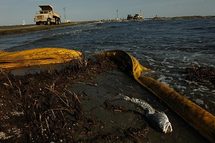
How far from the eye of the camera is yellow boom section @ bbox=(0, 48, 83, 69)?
37.8 ft

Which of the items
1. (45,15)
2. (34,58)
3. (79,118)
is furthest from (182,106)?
(45,15)

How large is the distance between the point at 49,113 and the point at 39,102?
0.50 meters

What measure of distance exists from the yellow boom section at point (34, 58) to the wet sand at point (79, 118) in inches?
135

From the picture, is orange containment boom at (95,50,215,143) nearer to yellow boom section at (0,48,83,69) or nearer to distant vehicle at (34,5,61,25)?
yellow boom section at (0,48,83,69)

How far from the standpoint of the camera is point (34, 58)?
39.0ft

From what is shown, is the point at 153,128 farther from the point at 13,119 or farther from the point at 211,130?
the point at 13,119

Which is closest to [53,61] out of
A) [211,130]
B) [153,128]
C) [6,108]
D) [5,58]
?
[5,58]

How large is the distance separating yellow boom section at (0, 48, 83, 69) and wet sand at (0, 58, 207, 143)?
135 inches

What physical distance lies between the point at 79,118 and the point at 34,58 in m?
6.68

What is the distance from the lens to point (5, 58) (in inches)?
459

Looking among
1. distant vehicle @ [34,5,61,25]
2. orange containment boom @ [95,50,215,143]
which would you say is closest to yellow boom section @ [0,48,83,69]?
orange containment boom @ [95,50,215,143]

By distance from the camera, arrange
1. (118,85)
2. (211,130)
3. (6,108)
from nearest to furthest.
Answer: (211,130) < (6,108) < (118,85)

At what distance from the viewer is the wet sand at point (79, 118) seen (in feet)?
17.3

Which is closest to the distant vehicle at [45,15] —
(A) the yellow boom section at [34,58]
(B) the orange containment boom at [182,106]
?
(A) the yellow boom section at [34,58]
